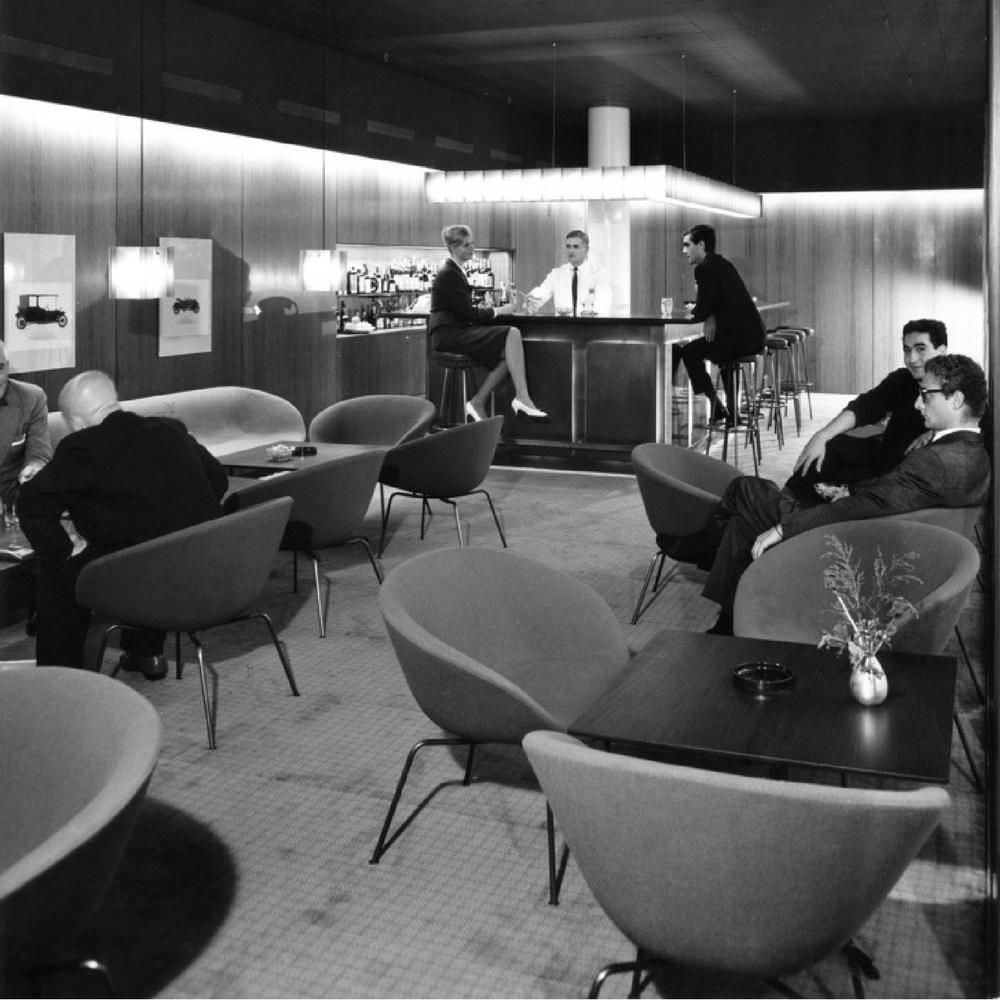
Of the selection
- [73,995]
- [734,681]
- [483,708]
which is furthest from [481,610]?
[73,995]

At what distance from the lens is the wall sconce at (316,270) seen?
11297mm

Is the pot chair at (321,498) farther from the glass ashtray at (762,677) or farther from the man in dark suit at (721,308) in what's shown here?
the man in dark suit at (721,308)

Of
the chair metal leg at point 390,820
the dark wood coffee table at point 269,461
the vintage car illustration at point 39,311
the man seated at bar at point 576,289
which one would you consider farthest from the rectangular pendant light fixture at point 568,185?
the chair metal leg at point 390,820

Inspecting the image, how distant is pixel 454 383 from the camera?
1102 cm

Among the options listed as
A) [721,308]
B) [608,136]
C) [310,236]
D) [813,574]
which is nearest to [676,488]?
[813,574]

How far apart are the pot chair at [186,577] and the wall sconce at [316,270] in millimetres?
7084

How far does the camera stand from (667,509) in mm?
5602

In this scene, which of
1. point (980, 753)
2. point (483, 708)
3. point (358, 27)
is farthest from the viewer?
point (358, 27)

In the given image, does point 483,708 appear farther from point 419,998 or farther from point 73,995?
point 73,995

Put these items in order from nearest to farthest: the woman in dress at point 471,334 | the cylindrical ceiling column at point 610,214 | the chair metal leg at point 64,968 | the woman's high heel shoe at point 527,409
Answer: the chair metal leg at point 64,968
the woman in dress at point 471,334
the woman's high heel shoe at point 527,409
the cylindrical ceiling column at point 610,214

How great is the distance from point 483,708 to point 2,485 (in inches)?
143

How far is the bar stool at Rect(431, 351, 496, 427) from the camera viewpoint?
10469 millimetres

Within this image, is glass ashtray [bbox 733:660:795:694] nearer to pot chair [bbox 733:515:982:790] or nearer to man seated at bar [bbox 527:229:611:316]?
pot chair [bbox 733:515:982:790]

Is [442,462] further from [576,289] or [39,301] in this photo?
[576,289]
